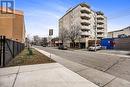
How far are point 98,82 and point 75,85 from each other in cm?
126

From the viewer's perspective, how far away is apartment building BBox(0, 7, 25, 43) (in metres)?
70.6

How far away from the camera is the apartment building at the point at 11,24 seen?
232ft

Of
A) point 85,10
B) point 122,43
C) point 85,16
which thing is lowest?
point 122,43

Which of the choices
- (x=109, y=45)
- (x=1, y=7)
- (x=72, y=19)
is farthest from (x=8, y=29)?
(x=109, y=45)

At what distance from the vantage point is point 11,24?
72375 mm

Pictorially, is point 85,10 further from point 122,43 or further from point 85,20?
point 122,43

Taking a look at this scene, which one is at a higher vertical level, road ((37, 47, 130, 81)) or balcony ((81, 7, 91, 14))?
balcony ((81, 7, 91, 14))

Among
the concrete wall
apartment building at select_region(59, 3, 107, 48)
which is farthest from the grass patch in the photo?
apartment building at select_region(59, 3, 107, 48)

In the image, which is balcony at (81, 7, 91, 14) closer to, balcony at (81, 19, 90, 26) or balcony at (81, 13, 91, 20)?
balcony at (81, 13, 91, 20)

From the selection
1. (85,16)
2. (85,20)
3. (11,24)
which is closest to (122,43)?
(85,20)

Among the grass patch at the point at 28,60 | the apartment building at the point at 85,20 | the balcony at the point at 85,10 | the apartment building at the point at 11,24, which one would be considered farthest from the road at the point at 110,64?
the apartment building at the point at 11,24

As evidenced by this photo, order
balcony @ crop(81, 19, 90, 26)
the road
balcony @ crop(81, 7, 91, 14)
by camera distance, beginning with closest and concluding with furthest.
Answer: the road
balcony @ crop(81, 19, 90, 26)
balcony @ crop(81, 7, 91, 14)

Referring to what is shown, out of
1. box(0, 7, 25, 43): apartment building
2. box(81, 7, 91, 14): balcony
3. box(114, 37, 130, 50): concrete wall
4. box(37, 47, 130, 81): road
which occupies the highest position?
box(81, 7, 91, 14): balcony

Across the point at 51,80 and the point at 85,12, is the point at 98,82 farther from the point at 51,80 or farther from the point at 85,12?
the point at 85,12
